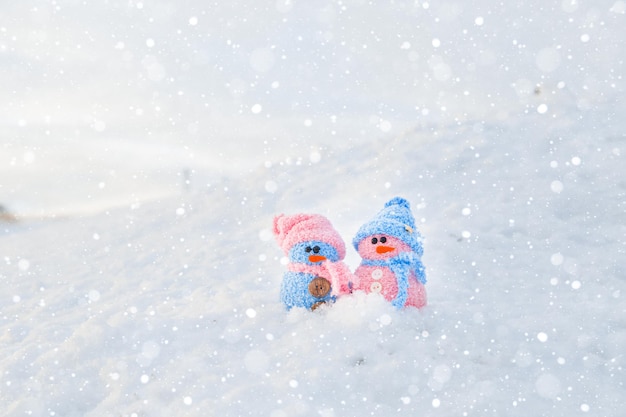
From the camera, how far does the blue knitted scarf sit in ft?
A: 15.9

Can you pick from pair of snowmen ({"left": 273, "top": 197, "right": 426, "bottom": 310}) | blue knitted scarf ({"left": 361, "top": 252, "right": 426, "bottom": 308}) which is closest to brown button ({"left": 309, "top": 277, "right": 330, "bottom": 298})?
pair of snowmen ({"left": 273, "top": 197, "right": 426, "bottom": 310})

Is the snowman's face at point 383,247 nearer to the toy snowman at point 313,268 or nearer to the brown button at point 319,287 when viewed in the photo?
the toy snowman at point 313,268

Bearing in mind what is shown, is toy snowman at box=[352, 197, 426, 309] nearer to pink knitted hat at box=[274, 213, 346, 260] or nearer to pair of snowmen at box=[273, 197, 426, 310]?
pair of snowmen at box=[273, 197, 426, 310]

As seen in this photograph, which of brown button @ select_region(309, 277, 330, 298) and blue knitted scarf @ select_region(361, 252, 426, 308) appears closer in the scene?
blue knitted scarf @ select_region(361, 252, 426, 308)

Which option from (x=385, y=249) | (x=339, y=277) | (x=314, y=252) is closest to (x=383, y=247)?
(x=385, y=249)

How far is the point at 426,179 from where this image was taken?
9.47 metres

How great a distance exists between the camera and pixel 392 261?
505cm

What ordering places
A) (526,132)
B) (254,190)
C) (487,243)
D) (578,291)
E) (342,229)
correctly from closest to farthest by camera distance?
(578,291) < (487,243) < (342,229) < (526,132) < (254,190)

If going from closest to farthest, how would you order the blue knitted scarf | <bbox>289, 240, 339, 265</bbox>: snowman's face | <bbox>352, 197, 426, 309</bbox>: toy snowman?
the blue knitted scarf < <bbox>352, 197, 426, 309</bbox>: toy snowman < <bbox>289, 240, 339, 265</bbox>: snowman's face

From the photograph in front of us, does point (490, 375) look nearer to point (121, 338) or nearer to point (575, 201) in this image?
point (121, 338)

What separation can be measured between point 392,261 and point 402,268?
0.12 meters

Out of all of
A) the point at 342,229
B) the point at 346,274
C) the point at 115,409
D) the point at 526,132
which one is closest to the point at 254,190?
the point at 342,229

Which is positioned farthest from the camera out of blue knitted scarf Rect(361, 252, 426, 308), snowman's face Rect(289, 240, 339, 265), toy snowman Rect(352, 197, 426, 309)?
snowman's face Rect(289, 240, 339, 265)

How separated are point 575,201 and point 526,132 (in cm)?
236
